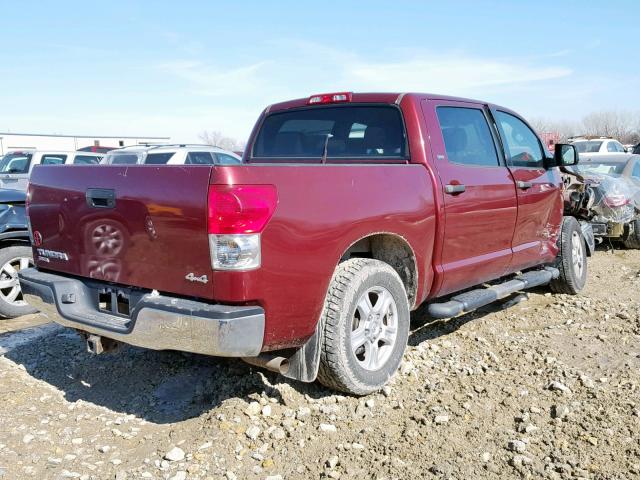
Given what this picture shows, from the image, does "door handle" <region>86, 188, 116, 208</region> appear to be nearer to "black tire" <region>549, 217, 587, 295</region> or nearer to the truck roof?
the truck roof

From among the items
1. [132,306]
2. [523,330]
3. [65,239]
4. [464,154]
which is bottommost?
[523,330]

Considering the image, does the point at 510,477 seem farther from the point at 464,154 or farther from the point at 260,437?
the point at 464,154

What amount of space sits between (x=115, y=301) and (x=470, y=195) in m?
2.57

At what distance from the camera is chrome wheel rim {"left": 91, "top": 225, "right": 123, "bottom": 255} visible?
3281 millimetres

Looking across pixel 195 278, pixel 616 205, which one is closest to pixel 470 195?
pixel 195 278

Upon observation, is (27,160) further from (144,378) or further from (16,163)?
(144,378)

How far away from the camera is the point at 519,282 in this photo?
→ 507 centimetres

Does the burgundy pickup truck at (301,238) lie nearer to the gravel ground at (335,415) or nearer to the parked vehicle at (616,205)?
the gravel ground at (335,415)

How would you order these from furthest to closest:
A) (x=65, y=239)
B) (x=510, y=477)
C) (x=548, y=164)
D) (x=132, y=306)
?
(x=548, y=164)
(x=65, y=239)
(x=132, y=306)
(x=510, y=477)

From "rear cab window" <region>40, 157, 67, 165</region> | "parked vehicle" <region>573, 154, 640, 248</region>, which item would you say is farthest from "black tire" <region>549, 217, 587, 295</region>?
"rear cab window" <region>40, 157, 67, 165</region>

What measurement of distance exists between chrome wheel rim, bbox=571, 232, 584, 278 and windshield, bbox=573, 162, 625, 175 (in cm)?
374

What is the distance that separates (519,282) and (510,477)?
2.47 meters

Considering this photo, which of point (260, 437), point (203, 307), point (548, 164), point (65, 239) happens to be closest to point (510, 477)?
point (260, 437)

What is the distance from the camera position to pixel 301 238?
3072mm
